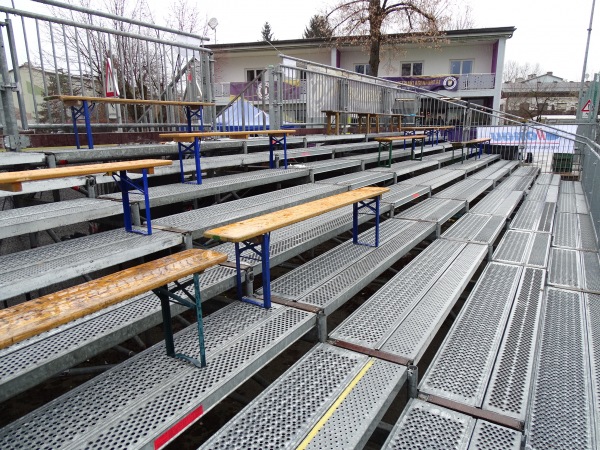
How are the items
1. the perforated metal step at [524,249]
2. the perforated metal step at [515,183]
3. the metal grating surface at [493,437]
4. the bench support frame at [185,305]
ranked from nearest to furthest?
the metal grating surface at [493,437] < the bench support frame at [185,305] < the perforated metal step at [524,249] < the perforated metal step at [515,183]

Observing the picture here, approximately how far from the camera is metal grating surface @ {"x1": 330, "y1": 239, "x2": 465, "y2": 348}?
3.09 metres

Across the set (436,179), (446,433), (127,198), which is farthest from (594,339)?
(436,179)

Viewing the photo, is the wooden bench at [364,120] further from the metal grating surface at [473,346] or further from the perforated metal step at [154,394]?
the perforated metal step at [154,394]

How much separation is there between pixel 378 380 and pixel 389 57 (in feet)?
92.0

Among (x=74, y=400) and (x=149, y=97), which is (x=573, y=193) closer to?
(x=149, y=97)

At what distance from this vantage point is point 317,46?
94.0 feet

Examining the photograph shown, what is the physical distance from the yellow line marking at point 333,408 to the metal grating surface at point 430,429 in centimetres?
31

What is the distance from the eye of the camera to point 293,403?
234 cm

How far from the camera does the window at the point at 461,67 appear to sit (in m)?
28.0

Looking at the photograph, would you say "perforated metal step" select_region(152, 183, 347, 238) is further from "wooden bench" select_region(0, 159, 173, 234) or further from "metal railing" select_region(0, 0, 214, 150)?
"metal railing" select_region(0, 0, 214, 150)

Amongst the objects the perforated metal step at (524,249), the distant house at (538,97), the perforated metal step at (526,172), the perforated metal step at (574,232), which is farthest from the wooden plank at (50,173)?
the distant house at (538,97)

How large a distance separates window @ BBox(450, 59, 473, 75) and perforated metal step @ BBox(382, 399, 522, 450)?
29.8 meters

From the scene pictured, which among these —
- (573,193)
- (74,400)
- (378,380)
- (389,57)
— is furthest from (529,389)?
(389,57)

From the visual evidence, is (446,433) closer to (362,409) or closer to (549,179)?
(362,409)
